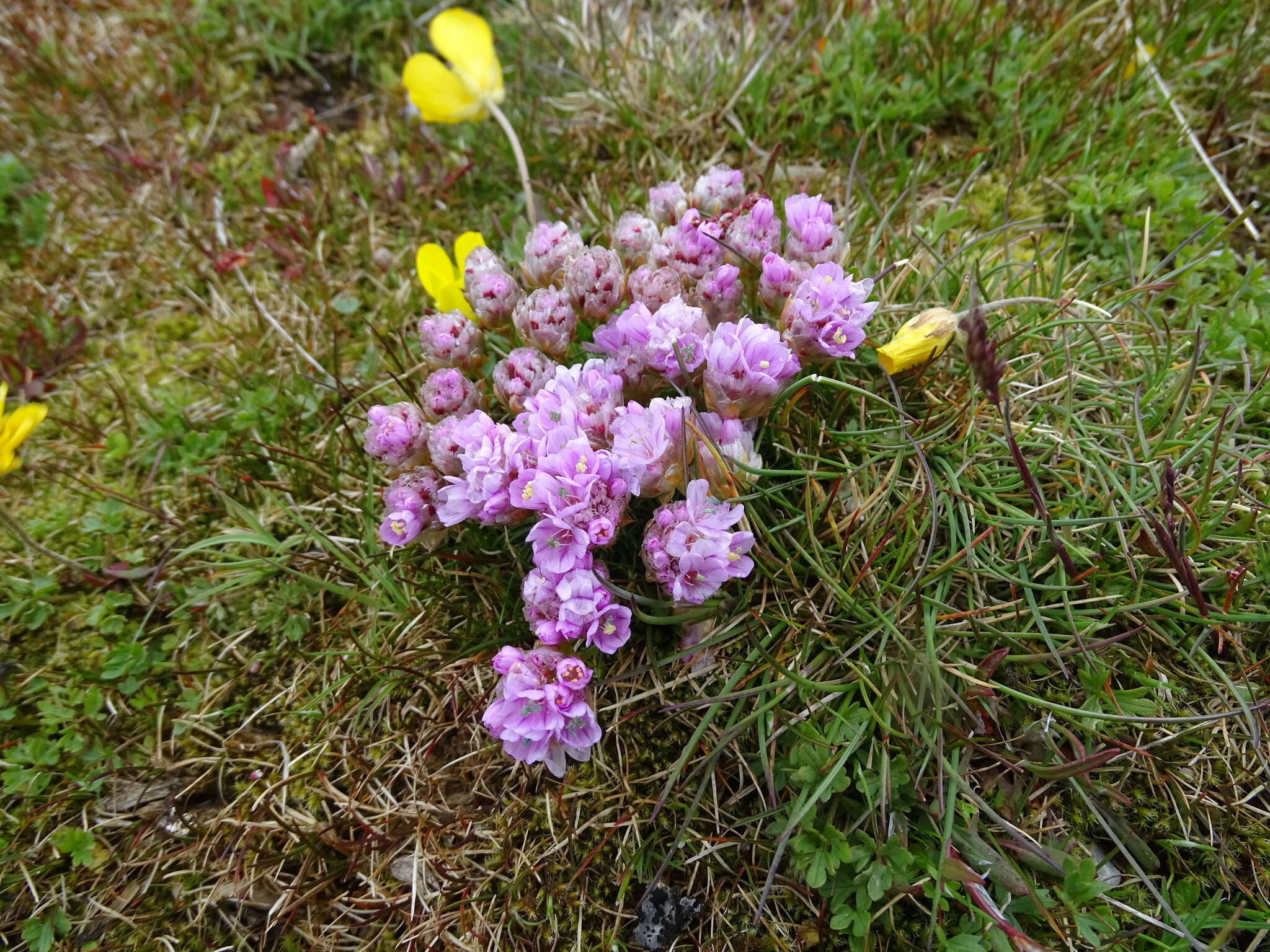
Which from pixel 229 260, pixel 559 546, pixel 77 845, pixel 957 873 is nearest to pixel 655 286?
pixel 559 546

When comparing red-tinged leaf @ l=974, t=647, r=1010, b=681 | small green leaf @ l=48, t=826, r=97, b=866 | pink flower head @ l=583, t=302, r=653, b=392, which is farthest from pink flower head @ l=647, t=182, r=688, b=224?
small green leaf @ l=48, t=826, r=97, b=866

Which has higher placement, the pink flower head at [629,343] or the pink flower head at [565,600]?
the pink flower head at [629,343]

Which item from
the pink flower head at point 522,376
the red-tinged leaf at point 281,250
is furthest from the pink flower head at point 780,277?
the red-tinged leaf at point 281,250

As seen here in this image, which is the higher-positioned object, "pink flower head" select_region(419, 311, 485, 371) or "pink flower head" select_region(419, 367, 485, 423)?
"pink flower head" select_region(419, 311, 485, 371)

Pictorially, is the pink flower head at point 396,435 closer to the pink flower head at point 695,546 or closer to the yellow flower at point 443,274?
the yellow flower at point 443,274

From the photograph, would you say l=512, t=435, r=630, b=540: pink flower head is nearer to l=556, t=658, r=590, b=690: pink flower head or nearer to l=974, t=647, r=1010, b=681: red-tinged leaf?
l=556, t=658, r=590, b=690: pink flower head

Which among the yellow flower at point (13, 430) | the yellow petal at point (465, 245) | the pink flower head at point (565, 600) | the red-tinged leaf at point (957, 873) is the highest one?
the yellow flower at point (13, 430)

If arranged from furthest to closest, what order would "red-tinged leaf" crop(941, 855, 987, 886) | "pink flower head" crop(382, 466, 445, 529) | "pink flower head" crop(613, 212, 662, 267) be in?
"pink flower head" crop(613, 212, 662, 267), "pink flower head" crop(382, 466, 445, 529), "red-tinged leaf" crop(941, 855, 987, 886)

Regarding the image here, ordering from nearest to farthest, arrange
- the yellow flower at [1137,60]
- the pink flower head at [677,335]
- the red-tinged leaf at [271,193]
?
the pink flower head at [677,335], the yellow flower at [1137,60], the red-tinged leaf at [271,193]
